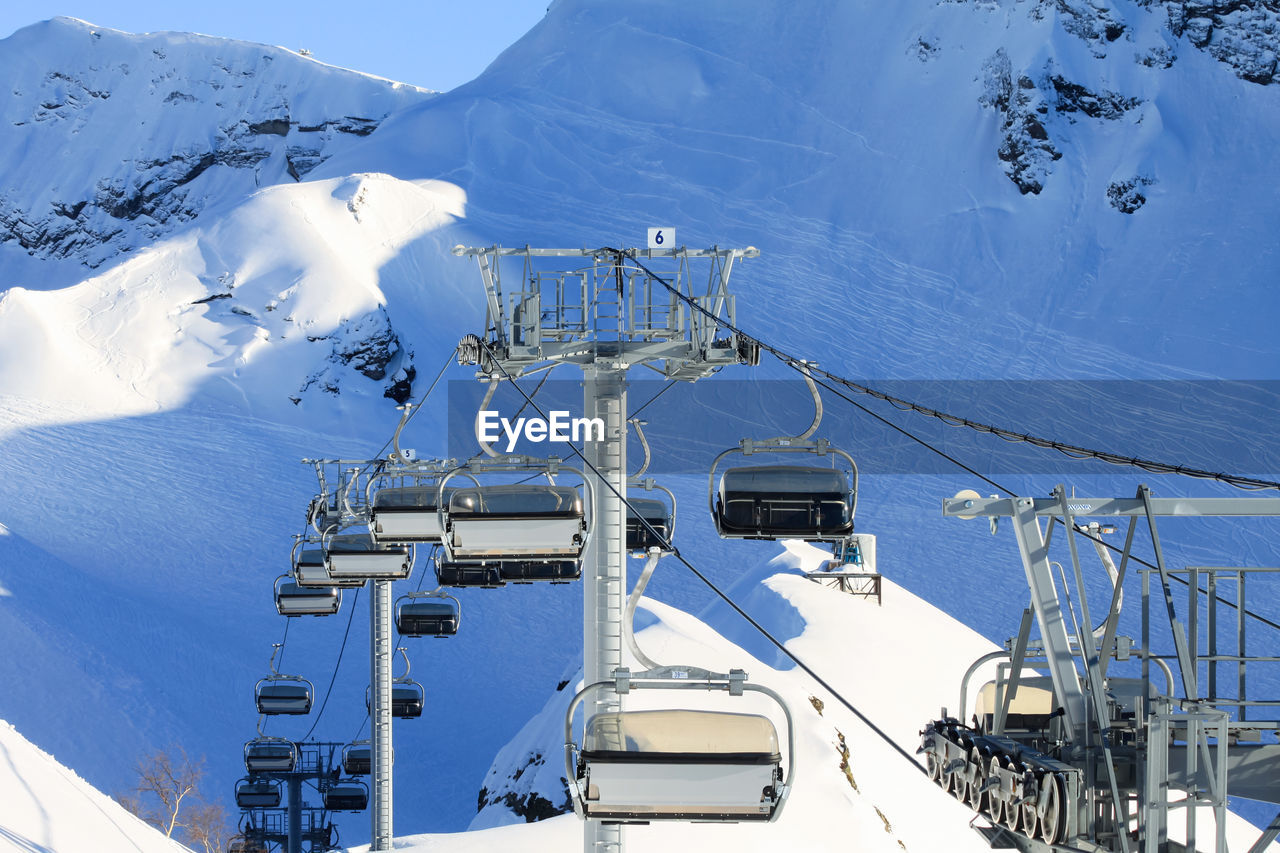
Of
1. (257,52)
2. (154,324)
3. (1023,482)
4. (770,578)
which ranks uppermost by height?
(257,52)

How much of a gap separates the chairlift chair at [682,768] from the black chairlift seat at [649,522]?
4640mm

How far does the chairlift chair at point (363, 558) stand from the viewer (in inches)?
591

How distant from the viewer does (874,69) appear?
59.7 meters

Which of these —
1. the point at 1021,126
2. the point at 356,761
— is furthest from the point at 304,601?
the point at 1021,126

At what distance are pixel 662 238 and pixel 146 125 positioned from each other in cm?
7372

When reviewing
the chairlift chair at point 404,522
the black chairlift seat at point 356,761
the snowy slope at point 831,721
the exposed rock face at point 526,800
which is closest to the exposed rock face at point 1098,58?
the snowy slope at point 831,721

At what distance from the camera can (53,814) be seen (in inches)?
330

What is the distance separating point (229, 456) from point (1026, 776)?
1413 inches

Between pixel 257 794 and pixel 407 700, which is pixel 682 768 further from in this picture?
pixel 257 794

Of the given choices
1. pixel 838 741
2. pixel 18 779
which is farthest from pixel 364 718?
pixel 18 779

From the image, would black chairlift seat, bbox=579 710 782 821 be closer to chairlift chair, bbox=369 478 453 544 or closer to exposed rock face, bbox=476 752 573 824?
chairlift chair, bbox=369 478 453 544

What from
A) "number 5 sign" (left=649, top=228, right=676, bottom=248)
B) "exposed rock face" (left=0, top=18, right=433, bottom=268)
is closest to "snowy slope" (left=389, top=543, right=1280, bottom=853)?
"number 5 sign" (left=649, top=228, right=676, bottom=248)

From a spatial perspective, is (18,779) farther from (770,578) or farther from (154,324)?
(154,324)

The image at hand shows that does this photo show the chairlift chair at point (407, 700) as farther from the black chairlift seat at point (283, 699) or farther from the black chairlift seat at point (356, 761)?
the black chairlift seat at point (356, 761)
